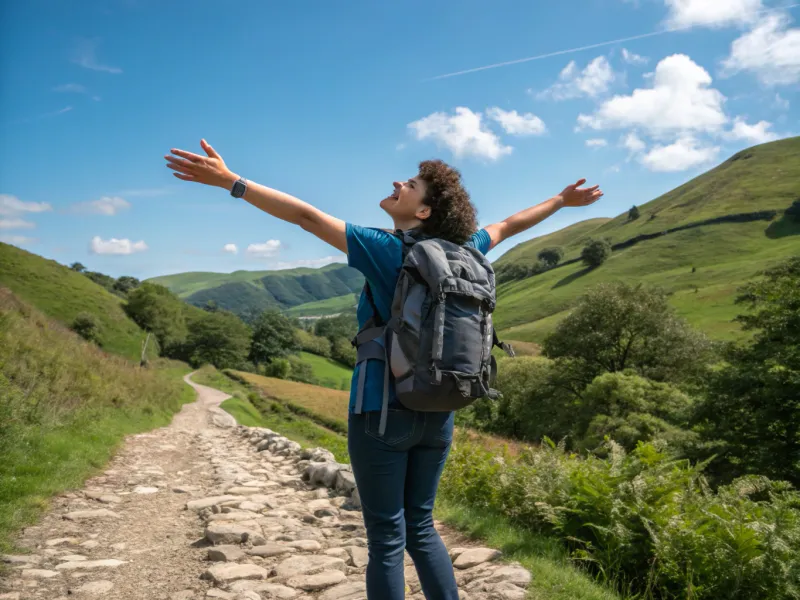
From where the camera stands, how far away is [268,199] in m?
2.63

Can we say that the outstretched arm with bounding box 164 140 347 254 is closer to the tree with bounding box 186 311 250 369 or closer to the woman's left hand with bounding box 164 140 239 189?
the woman's left hand with bounding box 164 140 239 189

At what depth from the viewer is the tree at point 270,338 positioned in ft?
318

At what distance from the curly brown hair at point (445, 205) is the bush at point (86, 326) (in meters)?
71.5

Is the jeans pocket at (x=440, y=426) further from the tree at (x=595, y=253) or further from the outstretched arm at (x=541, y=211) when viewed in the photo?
the tree at (x=595, y=253)

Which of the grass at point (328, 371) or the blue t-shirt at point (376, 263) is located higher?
the blue t-shirt at point (376, 263)

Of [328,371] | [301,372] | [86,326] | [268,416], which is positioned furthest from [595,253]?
[86,326]

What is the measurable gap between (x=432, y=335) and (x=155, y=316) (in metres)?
98.1

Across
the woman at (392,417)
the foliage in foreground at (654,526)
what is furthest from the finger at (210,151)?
the foliage in foreground at (654,526)

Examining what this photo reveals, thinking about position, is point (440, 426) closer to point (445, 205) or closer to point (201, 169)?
point (445, 205)

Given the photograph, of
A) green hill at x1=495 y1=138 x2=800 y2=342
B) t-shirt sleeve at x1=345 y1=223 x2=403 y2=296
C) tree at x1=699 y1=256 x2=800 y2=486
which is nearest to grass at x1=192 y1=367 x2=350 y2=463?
t-shirt sleeve at x1=345 y1=223 x2=403 y2=296

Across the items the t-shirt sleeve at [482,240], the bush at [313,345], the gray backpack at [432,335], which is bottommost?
the bush at [313,345]

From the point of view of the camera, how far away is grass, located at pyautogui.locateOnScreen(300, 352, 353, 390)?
94694mm

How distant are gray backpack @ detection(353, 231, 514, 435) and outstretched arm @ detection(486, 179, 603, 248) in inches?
42.6

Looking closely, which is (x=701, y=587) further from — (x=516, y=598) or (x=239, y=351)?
(x=239, y=351)
